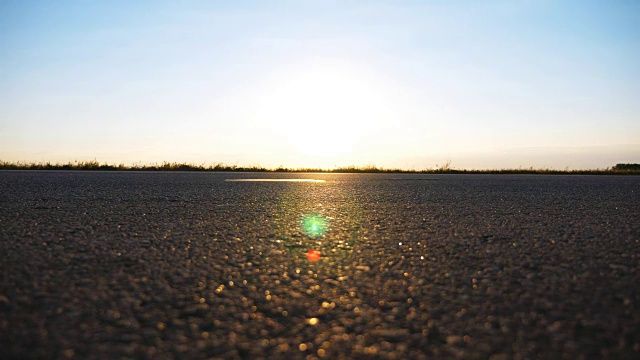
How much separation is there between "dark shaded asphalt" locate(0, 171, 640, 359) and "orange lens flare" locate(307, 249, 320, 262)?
0.06 meters

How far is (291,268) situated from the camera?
291 cm

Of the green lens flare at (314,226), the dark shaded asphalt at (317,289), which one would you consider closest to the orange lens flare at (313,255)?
the dark shaded asphalt at (317,289)

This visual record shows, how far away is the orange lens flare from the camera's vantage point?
318 cm

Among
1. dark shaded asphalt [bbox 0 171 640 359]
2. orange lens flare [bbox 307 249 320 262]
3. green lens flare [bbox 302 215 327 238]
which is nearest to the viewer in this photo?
dark shaded asphalt [bbox 0 171 640 359]

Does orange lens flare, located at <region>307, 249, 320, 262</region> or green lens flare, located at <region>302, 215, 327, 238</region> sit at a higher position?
green lens flare, located at <region>302, 215, 327, 238</region>

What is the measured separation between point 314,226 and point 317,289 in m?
2.26

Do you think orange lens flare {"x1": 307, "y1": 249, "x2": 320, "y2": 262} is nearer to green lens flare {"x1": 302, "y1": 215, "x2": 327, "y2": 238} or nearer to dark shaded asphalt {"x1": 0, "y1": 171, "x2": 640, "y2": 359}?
dark shaded asphalt {"x1": 0, "y1": 171, "x2": 640, "y2": 359}

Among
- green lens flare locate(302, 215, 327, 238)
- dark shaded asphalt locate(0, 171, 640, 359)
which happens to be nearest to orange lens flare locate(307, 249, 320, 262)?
dark shaded asphalt locate(0, 171, 640, 359)

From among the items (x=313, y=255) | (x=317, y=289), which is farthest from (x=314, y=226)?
(x=317, y=289)

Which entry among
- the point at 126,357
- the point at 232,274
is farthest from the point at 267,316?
the point at 232,274

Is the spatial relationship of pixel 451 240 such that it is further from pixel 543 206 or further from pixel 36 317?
pixel 543 206

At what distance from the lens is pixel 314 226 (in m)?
4.71

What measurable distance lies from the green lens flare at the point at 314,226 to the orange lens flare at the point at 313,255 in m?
0.67

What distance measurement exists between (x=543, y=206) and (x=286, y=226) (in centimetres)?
365
